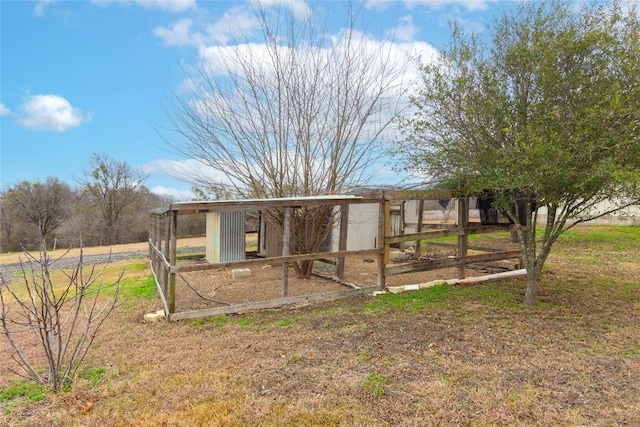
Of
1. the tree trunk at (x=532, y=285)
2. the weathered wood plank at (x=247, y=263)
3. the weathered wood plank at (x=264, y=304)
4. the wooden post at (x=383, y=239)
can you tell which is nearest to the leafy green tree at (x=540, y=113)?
the tree trunk at (x=532, y=285)

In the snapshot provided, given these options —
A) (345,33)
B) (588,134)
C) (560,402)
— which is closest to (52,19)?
(345,33)

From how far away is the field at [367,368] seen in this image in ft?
8.61

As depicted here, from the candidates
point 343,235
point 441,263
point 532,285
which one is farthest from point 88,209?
point 532,285

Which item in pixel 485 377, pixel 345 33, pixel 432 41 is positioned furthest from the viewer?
pixel 345 33

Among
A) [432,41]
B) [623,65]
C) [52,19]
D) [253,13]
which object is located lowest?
[623,65]

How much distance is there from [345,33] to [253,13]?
200 cm

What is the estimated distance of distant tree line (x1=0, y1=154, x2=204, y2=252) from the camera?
30.5 meters

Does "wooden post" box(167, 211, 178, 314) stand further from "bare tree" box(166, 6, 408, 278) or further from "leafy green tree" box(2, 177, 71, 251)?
"leafy green tree" box(2, 177, 71, 251)

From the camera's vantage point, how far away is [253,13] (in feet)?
26.6

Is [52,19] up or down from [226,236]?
up

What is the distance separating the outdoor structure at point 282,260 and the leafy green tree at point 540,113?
140cm

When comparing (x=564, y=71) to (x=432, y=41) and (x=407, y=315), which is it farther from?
(x=407, y=315)

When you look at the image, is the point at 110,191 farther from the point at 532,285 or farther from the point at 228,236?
the point at 532,285

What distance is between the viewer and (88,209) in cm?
3117
